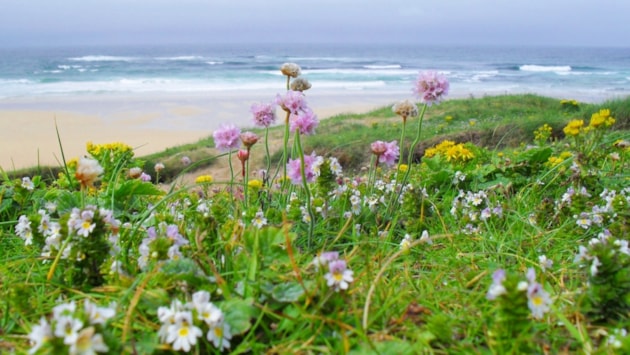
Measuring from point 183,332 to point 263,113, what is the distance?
114 cm

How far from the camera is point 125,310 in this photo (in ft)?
4.14

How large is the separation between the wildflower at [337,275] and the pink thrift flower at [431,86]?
39.0 inches

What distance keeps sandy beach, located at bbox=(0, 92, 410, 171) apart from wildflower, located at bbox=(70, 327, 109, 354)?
8656mm

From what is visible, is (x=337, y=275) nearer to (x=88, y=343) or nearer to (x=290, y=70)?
(x=88, y=343)

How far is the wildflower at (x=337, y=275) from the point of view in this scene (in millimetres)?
1208

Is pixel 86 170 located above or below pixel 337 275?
above

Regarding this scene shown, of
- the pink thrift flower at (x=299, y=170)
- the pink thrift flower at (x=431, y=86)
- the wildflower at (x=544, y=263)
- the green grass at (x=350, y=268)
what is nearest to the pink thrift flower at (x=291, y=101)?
the pink thrift flower at (x=299, y=170)

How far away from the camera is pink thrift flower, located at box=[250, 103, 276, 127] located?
2055 mm

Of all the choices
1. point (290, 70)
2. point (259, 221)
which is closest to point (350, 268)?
point (259, 221)

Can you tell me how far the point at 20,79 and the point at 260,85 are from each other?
1170cm

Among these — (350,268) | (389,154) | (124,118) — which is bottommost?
(124,118)

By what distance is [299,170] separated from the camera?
76.2 inches

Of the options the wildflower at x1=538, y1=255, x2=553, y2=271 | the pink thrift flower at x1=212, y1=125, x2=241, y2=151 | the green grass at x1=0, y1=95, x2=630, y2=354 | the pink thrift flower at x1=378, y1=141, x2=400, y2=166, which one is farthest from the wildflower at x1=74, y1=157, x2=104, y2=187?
the wildflower at x1=538, y1=255, x2=553, y2=271

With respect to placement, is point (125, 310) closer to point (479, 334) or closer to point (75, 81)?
point (479, 334)
